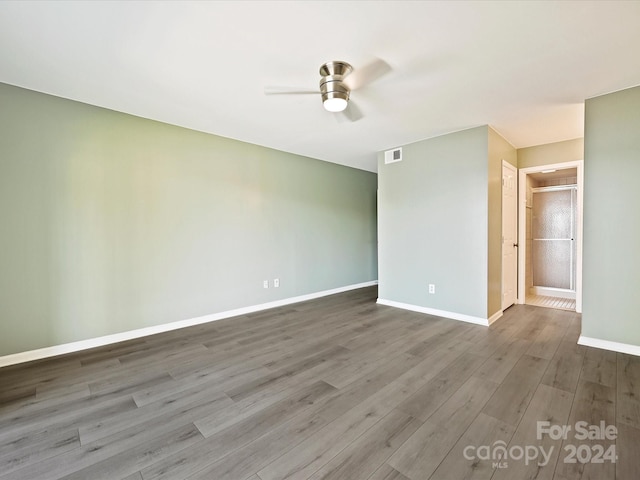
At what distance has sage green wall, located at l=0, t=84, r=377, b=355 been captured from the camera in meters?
2.50

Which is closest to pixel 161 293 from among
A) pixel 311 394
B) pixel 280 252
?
pixel 280 252

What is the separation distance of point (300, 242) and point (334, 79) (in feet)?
9.51

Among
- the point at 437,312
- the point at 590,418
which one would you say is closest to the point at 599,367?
the point at 590,418

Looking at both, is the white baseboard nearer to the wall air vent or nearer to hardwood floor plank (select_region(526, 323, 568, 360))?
the wall air vent

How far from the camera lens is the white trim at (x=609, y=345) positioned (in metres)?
2.51

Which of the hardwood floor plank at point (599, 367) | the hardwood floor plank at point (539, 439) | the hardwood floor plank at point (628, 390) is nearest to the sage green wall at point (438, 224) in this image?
the hardwood floor plank at point (599, 367)

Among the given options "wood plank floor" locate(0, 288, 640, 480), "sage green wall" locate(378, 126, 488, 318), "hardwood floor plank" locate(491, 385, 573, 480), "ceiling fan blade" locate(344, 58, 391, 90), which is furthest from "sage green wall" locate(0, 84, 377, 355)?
"hardwood floor plank" locate(491, 385, 573, 480)

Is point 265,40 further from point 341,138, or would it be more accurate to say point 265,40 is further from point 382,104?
point 341,138

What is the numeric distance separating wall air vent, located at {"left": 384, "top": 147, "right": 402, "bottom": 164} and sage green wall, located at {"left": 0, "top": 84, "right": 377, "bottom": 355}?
1.41 m

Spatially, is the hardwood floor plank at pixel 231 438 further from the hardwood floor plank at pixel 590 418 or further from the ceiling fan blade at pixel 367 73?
the ceiling fan blade at pixel 367 73

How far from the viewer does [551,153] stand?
13.4 ft

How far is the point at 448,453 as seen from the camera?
1.42m

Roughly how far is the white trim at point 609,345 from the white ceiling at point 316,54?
7.85 feet

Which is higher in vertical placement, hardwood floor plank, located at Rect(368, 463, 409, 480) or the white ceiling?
the white ceiling
